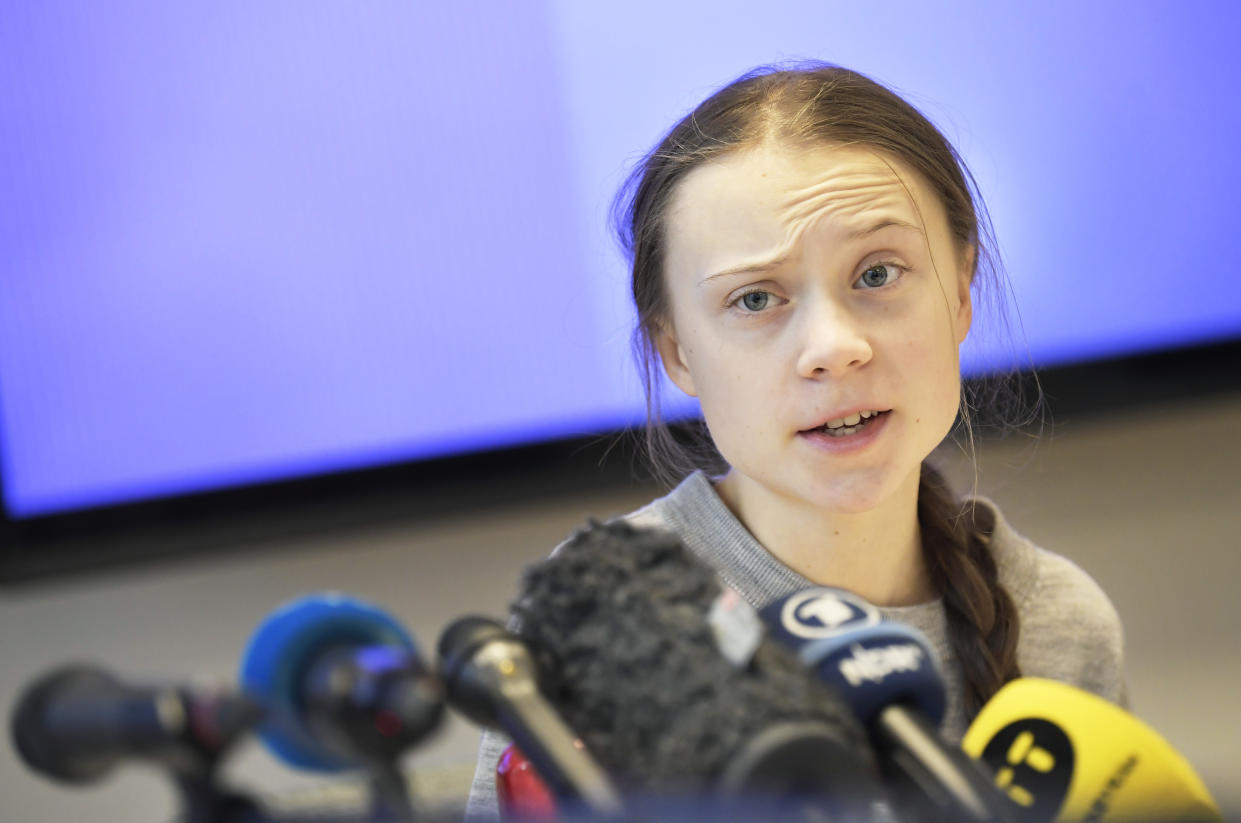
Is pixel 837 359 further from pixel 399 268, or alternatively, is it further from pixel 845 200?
pixel 399 268

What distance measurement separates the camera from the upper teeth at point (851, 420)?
31.6 inches

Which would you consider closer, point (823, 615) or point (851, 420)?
point (823, 615)

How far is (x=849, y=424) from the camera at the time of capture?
31.8 inches

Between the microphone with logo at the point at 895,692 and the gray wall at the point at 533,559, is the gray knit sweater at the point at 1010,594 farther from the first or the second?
the gray wall at the point at 533,559

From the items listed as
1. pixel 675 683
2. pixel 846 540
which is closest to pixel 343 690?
pixel 675 683

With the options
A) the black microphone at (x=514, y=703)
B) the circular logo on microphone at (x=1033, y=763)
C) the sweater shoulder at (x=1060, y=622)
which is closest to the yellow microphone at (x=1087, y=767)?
the circular logo on microphone at (x=1033, y=763)

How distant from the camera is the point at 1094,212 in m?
1.51

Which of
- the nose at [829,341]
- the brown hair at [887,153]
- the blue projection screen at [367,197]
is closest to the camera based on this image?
the nose at [829,341]

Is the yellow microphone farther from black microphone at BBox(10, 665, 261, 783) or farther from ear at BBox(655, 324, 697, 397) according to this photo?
ear at BBox(655, 324, 697, 397)

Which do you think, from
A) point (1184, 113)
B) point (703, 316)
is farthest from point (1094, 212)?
point (703, 316)

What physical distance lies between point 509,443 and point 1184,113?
3.08ft

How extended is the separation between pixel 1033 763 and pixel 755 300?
0.38m

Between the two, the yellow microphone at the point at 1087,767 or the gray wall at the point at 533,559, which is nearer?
the yellow microphone at the point at 1087,767

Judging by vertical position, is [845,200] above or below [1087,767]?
above
